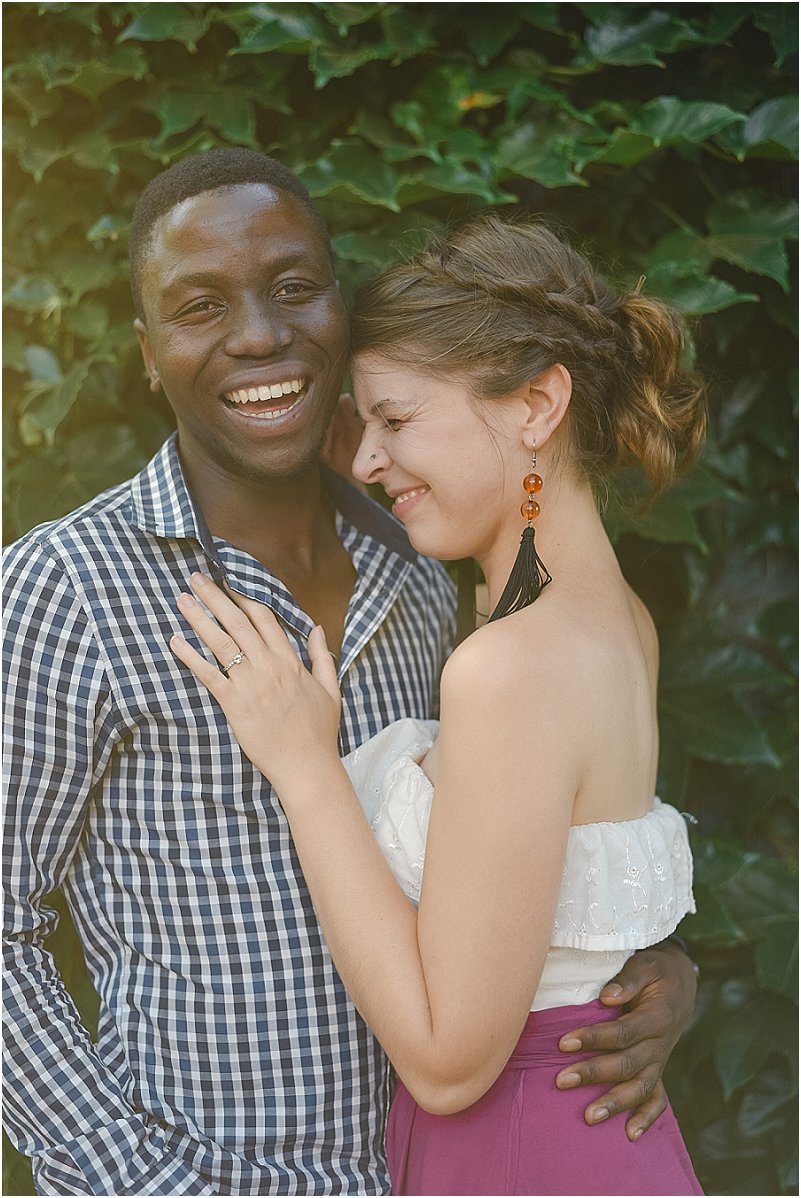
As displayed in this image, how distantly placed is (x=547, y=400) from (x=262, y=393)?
0.39m

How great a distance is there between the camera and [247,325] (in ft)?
4.86

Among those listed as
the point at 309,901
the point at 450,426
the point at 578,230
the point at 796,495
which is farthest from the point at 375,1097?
the point at 578,230

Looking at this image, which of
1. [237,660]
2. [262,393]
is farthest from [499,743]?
[262,393]

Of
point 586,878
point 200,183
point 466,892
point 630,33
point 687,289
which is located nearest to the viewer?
point 466,892

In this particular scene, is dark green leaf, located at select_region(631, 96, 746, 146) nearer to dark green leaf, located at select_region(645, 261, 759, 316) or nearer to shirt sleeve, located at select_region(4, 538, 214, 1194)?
dark green leaf, located at select_region(645, 261, 759, 316)

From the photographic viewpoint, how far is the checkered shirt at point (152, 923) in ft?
4.69

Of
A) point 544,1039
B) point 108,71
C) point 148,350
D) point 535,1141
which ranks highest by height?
point 108,71

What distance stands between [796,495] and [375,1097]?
4.60 feet

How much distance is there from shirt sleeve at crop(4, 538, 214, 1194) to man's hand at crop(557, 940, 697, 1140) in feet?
1.73

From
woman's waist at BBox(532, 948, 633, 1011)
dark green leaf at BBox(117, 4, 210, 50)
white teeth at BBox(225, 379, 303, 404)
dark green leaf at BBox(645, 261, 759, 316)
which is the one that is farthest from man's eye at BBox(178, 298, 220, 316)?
woman's waist at BBox(532, 948, 633, 1011)

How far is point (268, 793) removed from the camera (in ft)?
4.95

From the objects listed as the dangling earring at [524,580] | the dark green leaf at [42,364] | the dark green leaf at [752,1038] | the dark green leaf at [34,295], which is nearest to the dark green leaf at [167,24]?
the dark green leaf at [34,295]

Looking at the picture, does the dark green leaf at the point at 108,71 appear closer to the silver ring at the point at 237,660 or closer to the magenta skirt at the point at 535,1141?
the silver ring at the point at 237,660

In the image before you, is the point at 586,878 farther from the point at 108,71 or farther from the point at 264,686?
the point at 108,71
